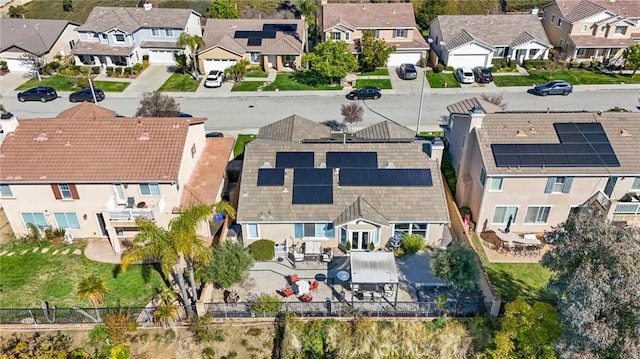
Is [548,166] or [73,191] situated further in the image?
[73,191]

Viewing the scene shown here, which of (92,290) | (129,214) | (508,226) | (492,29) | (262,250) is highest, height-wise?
(492,29)

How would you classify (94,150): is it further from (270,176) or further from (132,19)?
(132,19)

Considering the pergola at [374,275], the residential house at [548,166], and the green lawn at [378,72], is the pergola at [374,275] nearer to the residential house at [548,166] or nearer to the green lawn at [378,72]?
the residential house at [548,166]

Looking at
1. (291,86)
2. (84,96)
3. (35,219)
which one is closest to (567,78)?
(291,86)

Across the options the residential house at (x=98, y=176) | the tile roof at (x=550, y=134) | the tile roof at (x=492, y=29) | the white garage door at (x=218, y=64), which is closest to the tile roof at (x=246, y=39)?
the white garage door at (x=218, y=64)

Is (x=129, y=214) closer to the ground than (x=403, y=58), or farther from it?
farther from it

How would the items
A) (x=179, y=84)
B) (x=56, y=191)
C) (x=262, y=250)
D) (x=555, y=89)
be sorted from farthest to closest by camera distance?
(x=179, y=84), (x=555, y=89), (x=56, y=191), (x=262, y=250)

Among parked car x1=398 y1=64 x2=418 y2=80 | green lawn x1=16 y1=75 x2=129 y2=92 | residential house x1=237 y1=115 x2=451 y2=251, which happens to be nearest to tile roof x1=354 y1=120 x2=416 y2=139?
residential house x1=237 y1=115 x2=451 y2=251

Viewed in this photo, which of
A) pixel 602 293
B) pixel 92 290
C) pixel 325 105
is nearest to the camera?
pixel 602 293
